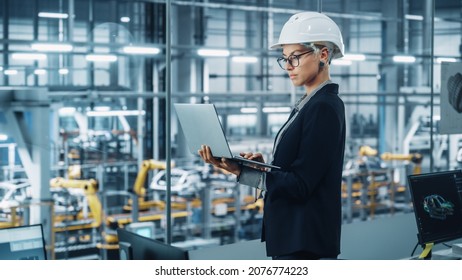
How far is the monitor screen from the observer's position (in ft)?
8.70

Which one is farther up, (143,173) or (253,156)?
(253,156)

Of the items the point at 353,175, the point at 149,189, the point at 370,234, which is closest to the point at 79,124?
the point at 149,189

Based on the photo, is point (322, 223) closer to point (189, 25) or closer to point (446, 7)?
point (446, 7)

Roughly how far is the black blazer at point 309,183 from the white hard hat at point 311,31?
0.15 m

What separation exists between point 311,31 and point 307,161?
412 millimetres

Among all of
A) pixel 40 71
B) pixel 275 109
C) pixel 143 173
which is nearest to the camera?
pixel 143 173

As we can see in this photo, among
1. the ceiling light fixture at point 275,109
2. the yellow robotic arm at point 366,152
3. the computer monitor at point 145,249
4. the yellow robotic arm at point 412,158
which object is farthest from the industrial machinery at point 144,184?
the computer monitor at point 145,249

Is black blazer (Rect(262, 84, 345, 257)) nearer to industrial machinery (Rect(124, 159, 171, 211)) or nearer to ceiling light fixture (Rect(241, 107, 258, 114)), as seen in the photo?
industrial machinery (Rect(124, 159, 171, 211))

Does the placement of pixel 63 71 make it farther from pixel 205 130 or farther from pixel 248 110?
pixel 205 130

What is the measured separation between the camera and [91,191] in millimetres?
8555

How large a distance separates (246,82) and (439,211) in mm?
13476

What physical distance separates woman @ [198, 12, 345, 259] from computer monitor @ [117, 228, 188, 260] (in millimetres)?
433

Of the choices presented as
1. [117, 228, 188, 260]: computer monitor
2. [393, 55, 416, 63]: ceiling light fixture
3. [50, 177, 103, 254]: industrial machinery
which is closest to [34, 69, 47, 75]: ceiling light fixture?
[50, 177, 103, 254]: industrial machinery

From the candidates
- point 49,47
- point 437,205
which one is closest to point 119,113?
point 49,47
